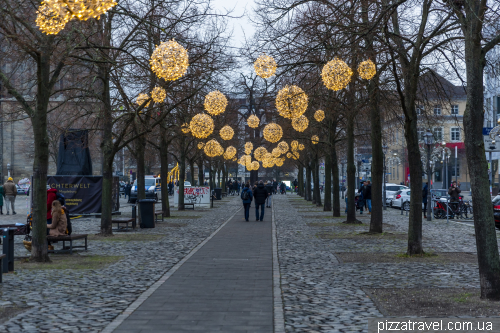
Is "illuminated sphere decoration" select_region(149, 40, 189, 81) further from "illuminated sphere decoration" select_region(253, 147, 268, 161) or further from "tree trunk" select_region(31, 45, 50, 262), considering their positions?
"illuminated sphere decoration" select_region(253, 147, 268, 161)

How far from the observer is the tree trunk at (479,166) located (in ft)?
28.3

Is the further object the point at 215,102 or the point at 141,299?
the point at 215,102

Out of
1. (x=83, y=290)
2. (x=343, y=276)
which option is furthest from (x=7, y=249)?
(x=343, y=276)

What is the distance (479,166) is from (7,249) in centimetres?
836

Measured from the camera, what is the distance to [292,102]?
16.3m

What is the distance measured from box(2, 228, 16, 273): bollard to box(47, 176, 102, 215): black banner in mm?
Result: 16224

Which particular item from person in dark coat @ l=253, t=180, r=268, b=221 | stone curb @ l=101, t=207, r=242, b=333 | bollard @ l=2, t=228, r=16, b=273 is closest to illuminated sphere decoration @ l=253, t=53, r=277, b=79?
stone curb @ l=101, t=207, r=242, b=333

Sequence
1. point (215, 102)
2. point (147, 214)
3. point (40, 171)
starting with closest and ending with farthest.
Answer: point (40, 171) < point (215, 102) < point (147, 214)

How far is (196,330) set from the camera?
22.5 feet

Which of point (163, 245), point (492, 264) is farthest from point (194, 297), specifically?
point (163, 245)

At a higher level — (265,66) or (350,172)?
(265,66)

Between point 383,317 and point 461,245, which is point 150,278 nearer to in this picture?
point 383,317

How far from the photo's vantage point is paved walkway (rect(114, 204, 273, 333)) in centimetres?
715

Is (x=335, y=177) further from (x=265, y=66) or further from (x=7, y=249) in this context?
(x=7, y=249)
